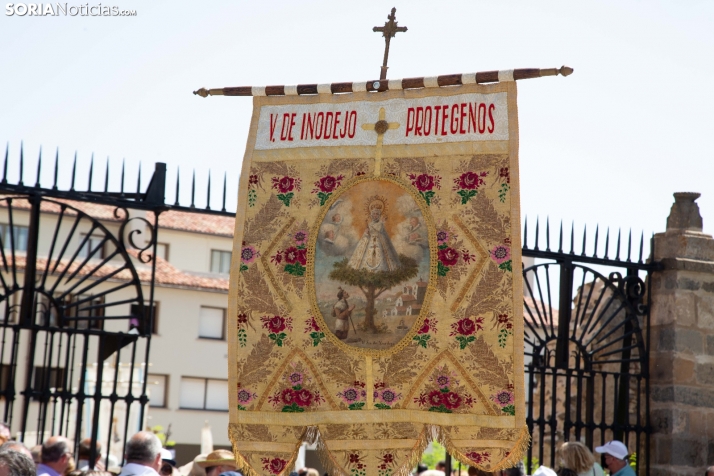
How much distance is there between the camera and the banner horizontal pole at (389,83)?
23.4 feet

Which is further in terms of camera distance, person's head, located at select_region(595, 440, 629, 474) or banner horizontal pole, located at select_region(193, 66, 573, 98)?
person's head, located at select_region(595, 440, 629, 474)

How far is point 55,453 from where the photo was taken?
255 inches

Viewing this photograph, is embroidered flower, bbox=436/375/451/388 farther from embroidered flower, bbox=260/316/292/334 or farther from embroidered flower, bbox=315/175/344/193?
embroidered flower, bbox=315/175/344/193

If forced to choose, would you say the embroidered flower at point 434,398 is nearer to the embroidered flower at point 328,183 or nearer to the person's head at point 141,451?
the embroidered flower at point 328,183

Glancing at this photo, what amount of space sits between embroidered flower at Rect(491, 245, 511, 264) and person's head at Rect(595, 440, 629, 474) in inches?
79.1

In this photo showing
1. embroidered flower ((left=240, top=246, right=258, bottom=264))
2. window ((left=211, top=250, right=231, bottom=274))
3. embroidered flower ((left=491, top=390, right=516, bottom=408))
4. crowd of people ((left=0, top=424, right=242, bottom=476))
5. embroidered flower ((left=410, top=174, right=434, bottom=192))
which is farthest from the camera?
window ((left=211, top=250, right=231, bottom=274))

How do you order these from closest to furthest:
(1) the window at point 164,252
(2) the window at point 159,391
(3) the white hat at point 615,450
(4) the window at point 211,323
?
1. (3) the white hat at point 615,450
2. (2) the window at point 159,391
3. (4) the window at point 211,323
4. (1) the window at point 164,252

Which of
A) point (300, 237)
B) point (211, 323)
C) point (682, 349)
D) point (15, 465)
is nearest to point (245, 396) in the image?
point (300, 237)

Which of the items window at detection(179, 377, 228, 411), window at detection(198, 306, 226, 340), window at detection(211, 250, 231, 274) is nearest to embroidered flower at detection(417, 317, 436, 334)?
window at detection(179, 377, 228, 411)

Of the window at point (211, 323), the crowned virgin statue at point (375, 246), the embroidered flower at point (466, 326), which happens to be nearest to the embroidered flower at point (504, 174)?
the crowned virgin statue at point (375, 246)

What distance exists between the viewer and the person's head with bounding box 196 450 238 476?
7.46 meters

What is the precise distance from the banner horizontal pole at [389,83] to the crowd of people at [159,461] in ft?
8.72

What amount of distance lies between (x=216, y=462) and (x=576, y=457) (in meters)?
2.63

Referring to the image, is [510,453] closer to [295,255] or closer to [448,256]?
[448,256]
